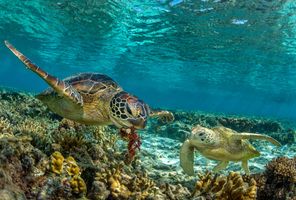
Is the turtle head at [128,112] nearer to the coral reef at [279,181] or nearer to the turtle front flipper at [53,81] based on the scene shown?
the turtle front flipper at [53,81]

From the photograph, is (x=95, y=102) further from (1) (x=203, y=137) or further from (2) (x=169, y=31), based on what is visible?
(2) (x=169, y=31)

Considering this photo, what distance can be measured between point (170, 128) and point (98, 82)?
278 inches

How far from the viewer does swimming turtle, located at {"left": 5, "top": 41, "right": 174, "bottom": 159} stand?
16.0 feet

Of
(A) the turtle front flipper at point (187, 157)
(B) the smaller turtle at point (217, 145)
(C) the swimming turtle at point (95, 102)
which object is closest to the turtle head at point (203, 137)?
(B) the smaller turtle at point (217, 145)

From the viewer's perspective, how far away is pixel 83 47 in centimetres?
3328

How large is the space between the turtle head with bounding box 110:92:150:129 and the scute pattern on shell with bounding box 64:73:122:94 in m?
0.77

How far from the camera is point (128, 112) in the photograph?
4.95 metres

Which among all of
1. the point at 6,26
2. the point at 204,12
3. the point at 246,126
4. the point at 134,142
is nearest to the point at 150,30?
the point at 204,12

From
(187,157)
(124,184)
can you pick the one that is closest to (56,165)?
(124,184)

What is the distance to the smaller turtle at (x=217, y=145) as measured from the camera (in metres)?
5.55

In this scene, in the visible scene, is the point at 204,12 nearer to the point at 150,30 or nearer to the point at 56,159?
the point at 150,30

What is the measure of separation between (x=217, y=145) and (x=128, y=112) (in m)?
1.87

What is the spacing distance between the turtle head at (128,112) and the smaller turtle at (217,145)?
119cm

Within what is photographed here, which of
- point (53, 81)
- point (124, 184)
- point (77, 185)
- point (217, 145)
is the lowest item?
point (217, 145)
